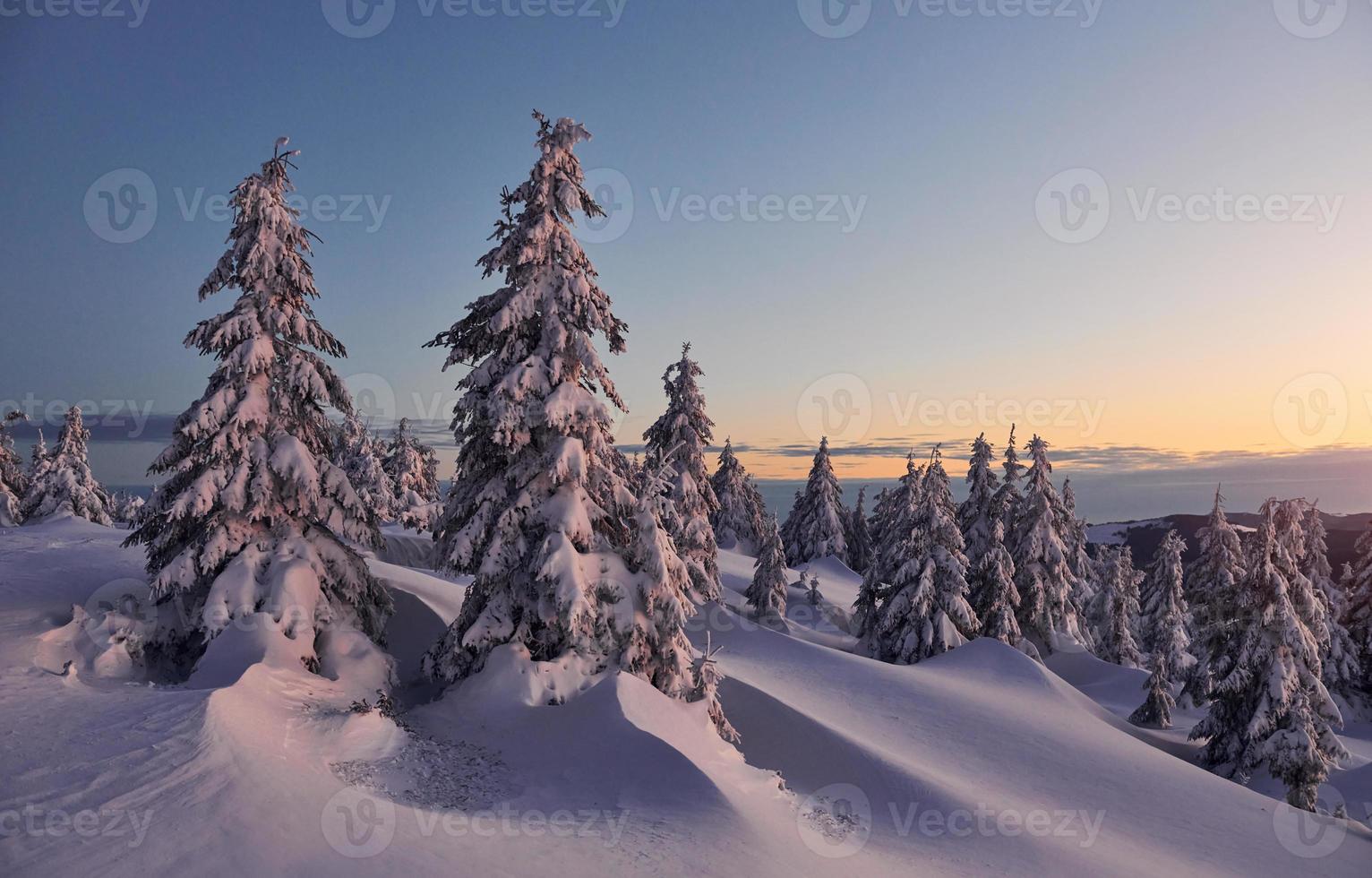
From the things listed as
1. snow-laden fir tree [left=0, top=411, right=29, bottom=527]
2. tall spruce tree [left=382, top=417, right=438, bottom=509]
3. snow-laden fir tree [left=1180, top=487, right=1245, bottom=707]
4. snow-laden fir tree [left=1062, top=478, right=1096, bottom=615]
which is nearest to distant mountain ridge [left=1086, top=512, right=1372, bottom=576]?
snow-laden fir tree [left=1062, top=478, right=1096, bottom=615]

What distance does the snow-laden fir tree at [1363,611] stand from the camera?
3728 cm

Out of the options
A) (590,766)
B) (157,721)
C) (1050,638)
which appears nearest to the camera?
(157,721)

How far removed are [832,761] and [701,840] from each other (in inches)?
286

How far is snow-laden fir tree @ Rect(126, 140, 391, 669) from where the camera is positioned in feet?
45.9

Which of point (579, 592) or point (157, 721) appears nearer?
point (157, 721)

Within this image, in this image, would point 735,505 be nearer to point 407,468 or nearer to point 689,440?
point 407,468

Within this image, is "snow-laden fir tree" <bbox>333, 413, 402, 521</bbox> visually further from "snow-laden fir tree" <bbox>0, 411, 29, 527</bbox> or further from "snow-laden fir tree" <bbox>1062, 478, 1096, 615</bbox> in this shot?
"snow-laden fir tree" <bbox>1062, 478, 1096, 615</bbox>

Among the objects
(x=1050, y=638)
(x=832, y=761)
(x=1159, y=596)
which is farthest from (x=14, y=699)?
(x=1159, y=596)

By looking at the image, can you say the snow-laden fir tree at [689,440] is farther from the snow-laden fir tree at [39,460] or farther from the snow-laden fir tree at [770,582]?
the snow-laden fir tree at [39,460]

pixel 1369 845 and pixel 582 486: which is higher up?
pixel 582 486

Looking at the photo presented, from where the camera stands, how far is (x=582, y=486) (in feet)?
47.8

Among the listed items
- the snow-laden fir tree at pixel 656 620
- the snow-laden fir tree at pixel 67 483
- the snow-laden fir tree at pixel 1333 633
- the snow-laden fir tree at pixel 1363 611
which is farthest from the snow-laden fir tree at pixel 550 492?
the snow-laden fir tree at pixel 1363 611

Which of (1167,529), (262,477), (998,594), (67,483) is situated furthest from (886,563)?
(1167,529)

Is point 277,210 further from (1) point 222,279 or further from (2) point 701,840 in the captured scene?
(2) point 701,840
